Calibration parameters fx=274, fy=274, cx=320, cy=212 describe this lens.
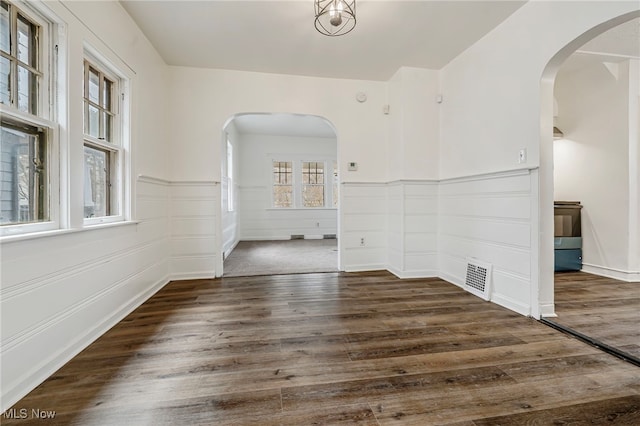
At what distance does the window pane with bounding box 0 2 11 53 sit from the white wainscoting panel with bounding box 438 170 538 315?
3.46m

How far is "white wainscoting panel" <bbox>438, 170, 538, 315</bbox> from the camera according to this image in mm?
2320

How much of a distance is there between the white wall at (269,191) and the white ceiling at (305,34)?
3.83 metres

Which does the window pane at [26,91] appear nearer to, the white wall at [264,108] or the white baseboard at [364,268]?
the white wall at [264,108]

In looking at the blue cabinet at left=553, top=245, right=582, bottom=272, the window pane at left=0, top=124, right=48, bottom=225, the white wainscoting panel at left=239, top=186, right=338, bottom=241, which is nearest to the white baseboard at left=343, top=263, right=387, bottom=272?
the blue cabinet at left=553, top=245, right=582, bottom=272

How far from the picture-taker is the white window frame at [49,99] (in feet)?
5.04

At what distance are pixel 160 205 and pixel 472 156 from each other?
11.5 feet

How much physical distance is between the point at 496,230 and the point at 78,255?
Result: 334cm

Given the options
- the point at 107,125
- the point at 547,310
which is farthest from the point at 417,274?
the point at 107,125

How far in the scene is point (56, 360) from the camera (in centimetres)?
155

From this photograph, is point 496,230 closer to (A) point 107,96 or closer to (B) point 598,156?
(B) point 598,156

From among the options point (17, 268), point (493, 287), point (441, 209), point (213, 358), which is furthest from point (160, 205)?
point (493, 287)

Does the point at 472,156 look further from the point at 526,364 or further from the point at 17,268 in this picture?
the point at 17,268

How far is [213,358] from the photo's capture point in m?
1.67

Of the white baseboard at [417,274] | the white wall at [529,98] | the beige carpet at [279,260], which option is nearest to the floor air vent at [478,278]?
the white wall at [529,98]
